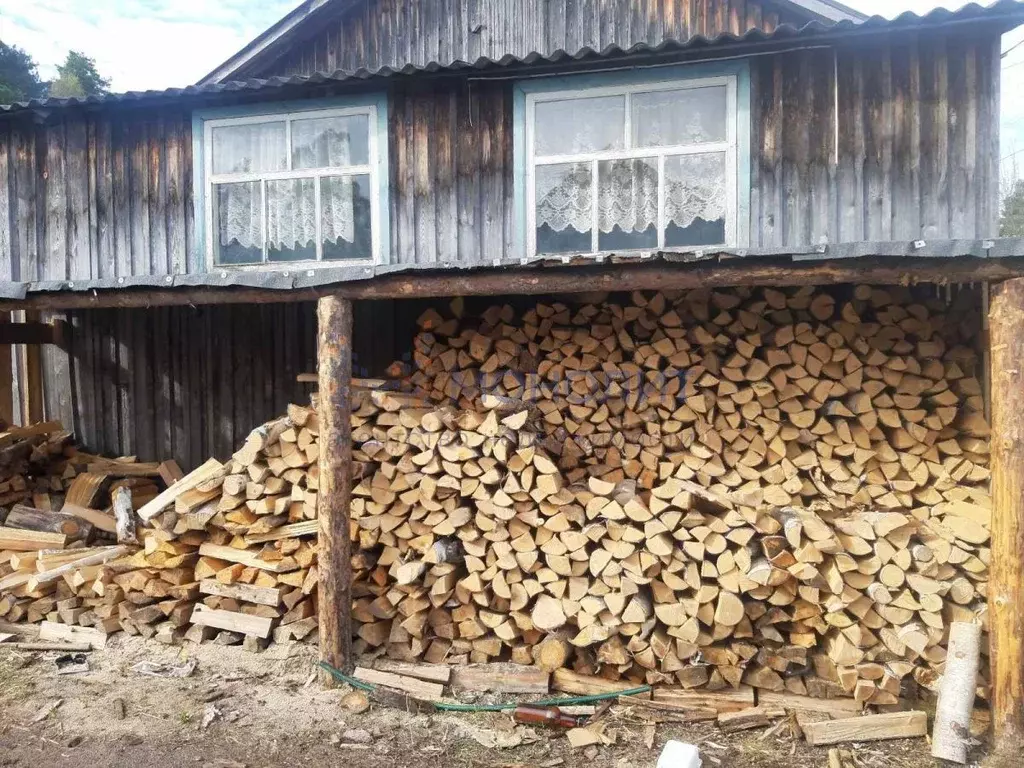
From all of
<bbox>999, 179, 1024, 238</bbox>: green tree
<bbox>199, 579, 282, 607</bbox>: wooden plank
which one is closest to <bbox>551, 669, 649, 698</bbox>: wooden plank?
<bbox>199, 579, 282, 607</bbox>: wooden plank

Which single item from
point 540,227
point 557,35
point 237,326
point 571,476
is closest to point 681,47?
point 540,227

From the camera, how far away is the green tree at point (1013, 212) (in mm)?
30373

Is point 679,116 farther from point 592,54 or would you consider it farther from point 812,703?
point 812,703

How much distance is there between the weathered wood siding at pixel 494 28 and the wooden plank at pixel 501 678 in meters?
6.45

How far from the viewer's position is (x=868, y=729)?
4379mm

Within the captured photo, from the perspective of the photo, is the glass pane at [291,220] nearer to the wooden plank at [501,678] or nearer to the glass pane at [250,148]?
the glass pane at [250,148]

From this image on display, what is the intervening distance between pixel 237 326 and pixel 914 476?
22.1 ft

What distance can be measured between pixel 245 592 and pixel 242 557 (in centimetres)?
27

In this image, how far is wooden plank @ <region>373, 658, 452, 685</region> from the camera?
16.4 ft

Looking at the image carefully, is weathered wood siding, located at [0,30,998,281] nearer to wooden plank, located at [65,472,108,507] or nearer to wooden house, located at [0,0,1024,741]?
wooden house, located at [0,0,1024,741]

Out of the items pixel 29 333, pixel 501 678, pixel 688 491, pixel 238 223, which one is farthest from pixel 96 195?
pixel 688 491

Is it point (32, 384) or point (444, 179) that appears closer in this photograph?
point (444, 179)

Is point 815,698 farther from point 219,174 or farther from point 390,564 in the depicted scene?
point 219,174

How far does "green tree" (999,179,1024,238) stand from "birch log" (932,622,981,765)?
101 ft
